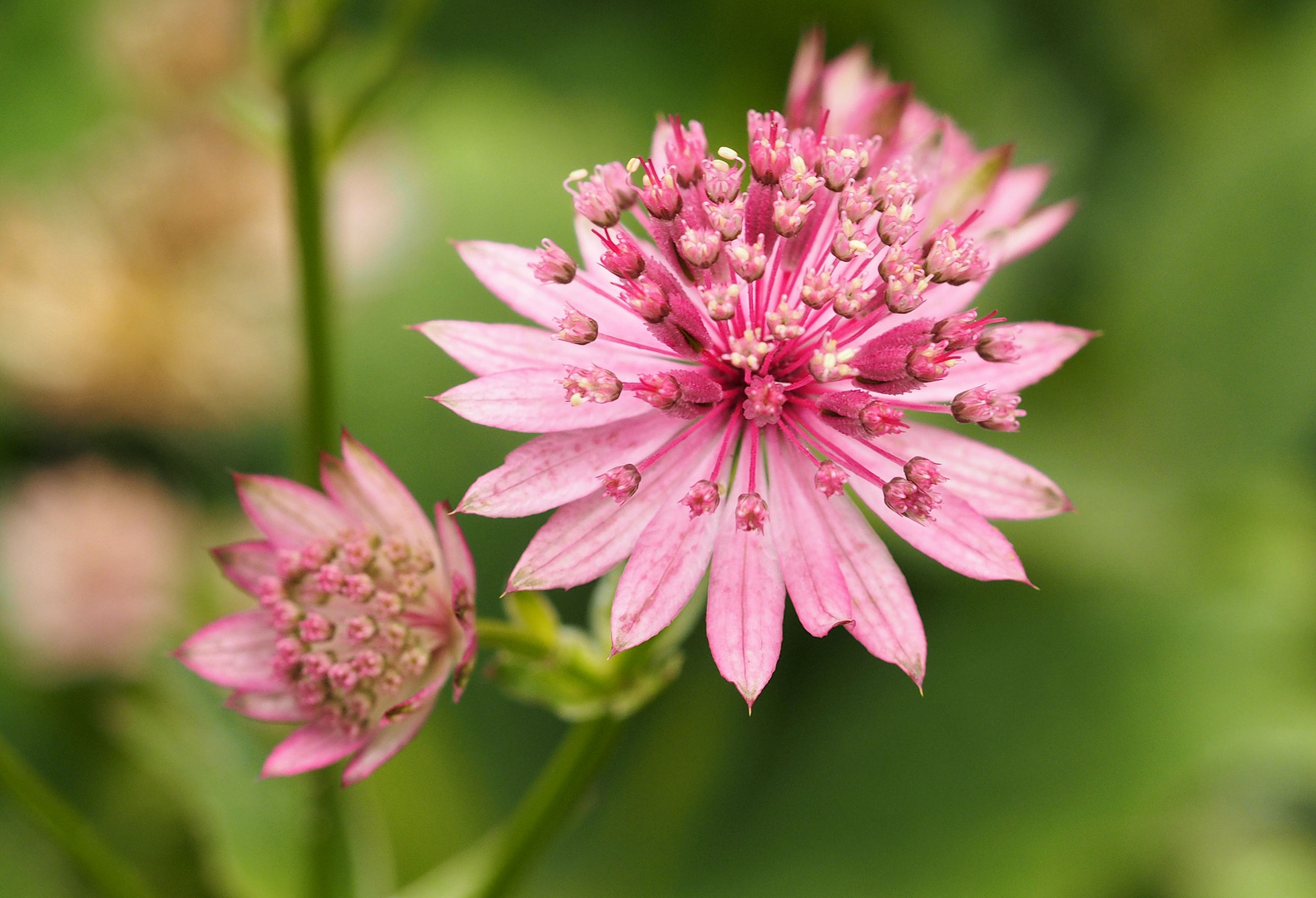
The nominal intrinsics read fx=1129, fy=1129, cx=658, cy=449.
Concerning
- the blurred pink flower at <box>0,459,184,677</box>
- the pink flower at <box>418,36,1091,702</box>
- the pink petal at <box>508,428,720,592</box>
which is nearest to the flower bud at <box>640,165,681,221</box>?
the pink flower at <box>418,36,1091,702</box>

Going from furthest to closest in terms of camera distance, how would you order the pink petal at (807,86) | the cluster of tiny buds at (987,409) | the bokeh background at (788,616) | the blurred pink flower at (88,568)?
1. the blurred pink flower at (88,568)
2. the bokeh background at (788,616)
3. the pink petal at (807,86)
4. the cluster of tiny buds at (987,409)

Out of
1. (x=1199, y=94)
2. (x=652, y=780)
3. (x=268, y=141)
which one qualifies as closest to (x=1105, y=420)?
A: (x=1199, y=94)

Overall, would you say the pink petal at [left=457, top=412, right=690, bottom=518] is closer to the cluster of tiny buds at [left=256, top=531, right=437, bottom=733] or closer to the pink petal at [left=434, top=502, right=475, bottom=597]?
the pink petal at [left=434, top=502, right=475, bottom=597]

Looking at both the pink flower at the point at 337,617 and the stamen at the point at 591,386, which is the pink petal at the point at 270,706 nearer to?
the pink flower at the point at 337,617

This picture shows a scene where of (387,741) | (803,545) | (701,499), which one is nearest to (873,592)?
(803,545)

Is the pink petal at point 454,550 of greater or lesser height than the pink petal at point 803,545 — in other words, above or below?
below

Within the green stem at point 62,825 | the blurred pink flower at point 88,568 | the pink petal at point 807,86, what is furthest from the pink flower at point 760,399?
the blurred pink flower at point 88,568
